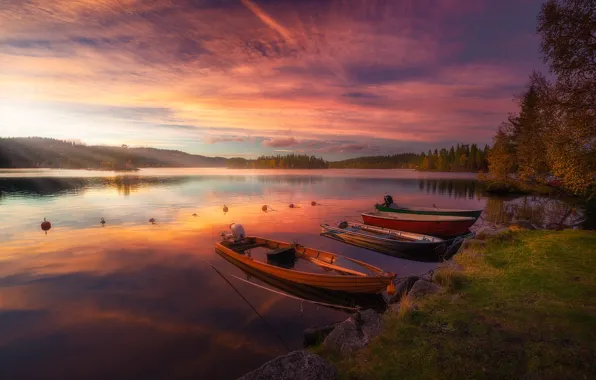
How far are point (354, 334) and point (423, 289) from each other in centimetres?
487

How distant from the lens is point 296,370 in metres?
6.73

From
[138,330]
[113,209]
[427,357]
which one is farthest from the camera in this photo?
[113,209]

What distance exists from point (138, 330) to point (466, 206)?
5626 centimetres

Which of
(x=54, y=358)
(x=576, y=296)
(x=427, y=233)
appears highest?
(x=576, y=296)

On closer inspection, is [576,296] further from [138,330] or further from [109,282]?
[109,282]

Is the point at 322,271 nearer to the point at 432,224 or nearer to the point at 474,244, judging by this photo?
the point at 474,244

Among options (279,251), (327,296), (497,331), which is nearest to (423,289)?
(497,331)

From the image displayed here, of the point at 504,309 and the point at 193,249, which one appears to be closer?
the point at 504,309

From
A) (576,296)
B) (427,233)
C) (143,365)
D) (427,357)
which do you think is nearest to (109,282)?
(143,365)

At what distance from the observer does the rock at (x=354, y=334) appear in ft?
30.0

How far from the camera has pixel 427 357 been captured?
7.53 metres

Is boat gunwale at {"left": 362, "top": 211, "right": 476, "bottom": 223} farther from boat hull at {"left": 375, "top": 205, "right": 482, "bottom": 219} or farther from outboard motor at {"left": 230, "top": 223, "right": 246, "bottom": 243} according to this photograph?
outboard motor at {"left": 230, "top": 223, "right": 246, "bottom": 243}

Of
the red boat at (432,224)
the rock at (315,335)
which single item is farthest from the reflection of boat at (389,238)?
the rock at (315,335)

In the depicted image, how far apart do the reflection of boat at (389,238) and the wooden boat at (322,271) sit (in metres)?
7.54
